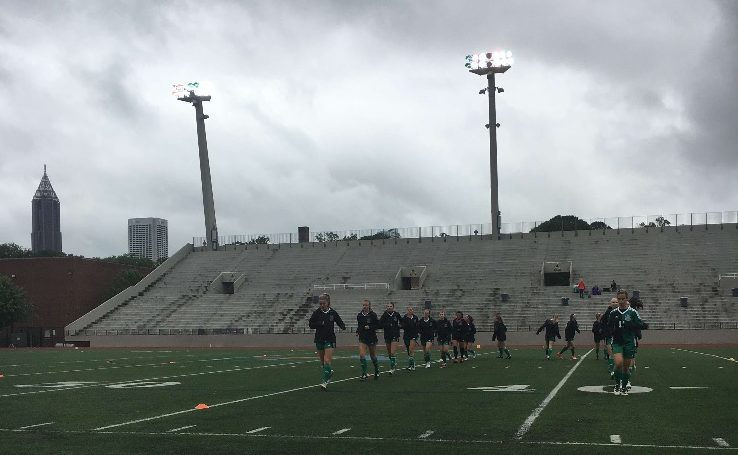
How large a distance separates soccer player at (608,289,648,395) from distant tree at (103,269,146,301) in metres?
65.3

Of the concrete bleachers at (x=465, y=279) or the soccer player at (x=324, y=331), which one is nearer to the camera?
the soccer player at (x=324, y=331)

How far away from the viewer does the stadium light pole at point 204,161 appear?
3243 inches

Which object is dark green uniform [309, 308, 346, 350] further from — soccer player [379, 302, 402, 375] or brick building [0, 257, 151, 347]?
brick building [0, 257, 151, 347]

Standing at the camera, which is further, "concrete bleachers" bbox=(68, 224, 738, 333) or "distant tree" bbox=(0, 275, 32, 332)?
"distant tree" bbox=(0, 275, 32, 332)

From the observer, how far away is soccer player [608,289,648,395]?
16844mm

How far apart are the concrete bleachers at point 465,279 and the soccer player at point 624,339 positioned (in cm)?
3879

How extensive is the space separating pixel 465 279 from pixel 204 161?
3085 cm

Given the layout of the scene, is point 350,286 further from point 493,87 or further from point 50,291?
point 50,291

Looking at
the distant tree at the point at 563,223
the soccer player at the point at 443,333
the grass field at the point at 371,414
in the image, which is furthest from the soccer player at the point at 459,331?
the distant tree at the point at 563,223

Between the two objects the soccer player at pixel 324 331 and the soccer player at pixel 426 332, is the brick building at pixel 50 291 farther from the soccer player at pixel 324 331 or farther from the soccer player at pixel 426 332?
the soccer player at pixel 324 331

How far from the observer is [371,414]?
44.8ft

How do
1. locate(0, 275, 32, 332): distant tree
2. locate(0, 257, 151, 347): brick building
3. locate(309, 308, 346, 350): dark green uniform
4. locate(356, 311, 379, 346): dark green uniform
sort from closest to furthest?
locate(309, 308, 346, 350): dark green uniform
locate(356, 311, 379, 346): dark green uniform
locate(0, 275, 32, 332): distant tree
locate(0, 257, 151, 347): brick building

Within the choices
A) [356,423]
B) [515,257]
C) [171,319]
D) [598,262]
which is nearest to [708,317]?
[598,262]

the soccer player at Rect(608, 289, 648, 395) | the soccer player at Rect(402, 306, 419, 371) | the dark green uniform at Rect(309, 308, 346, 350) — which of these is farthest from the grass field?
the soccer player at Rect(402, 306, 419, 371)
